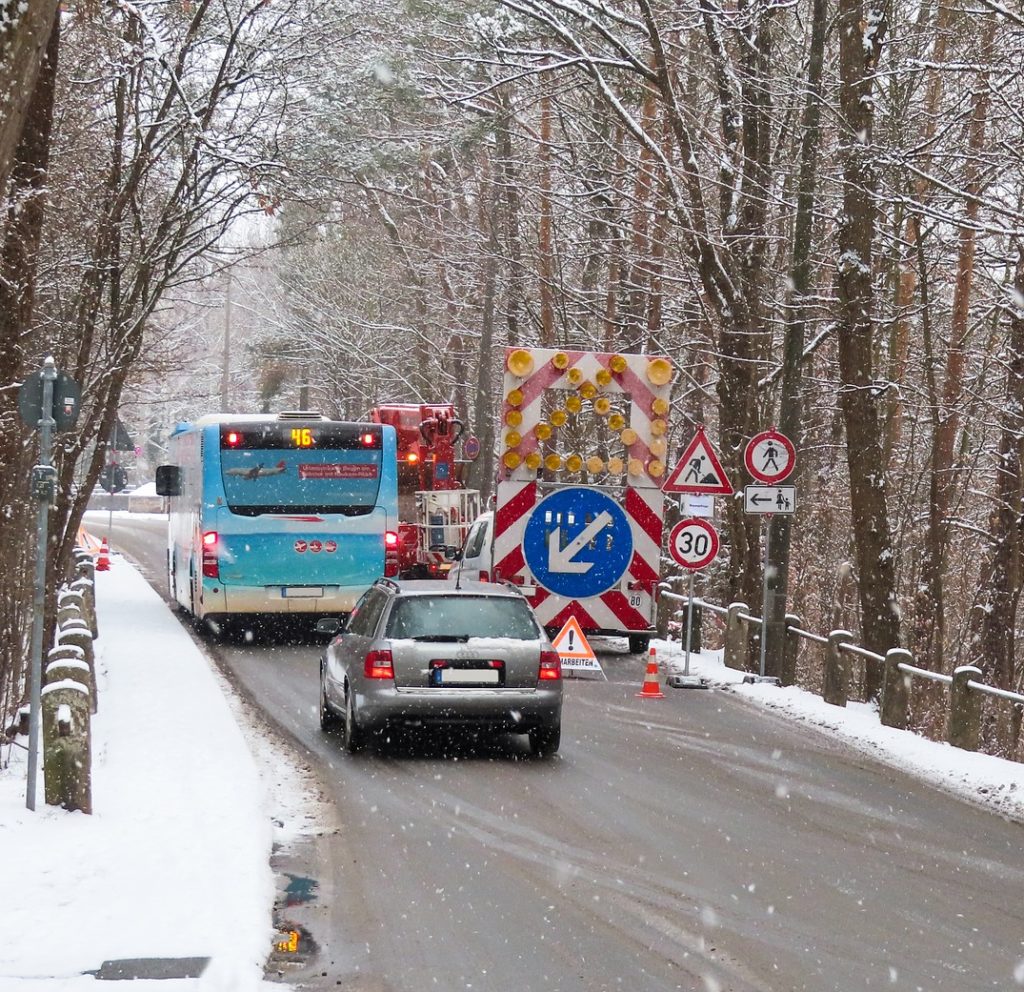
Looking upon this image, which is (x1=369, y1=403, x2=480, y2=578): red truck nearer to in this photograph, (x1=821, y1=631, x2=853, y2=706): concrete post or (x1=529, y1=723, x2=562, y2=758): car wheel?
(x1=821, y1=631, x2=853, y2=706): concrete post

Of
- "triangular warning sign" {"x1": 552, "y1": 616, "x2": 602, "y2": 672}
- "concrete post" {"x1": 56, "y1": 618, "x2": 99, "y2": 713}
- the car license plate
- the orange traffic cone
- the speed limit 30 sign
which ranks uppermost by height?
the speed limit 30 sign

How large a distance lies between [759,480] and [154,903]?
12787 millimetres

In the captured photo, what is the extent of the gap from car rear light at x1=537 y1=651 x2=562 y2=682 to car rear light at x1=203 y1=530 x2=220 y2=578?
10300 millimetres

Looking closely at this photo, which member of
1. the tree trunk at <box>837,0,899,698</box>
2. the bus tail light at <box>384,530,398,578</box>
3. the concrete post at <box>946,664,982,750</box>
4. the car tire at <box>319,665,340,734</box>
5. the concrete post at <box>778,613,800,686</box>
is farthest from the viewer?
the bus tail light at <box>384,530,398,578</box>

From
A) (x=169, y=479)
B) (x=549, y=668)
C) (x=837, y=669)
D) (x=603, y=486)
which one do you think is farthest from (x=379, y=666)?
(x=169, y=479)

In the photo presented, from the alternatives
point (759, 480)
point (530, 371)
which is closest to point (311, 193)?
point (530, 371)

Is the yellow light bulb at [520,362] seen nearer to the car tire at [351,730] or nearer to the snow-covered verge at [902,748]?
the snow-covered verge at [902,748]

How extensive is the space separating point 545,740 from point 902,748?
3.33 metres

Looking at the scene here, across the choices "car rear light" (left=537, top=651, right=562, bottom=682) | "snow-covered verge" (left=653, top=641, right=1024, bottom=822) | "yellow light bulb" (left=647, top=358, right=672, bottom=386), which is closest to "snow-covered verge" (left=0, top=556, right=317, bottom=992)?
"car rear light" (left=537, top=651, right=562, bottom=682)

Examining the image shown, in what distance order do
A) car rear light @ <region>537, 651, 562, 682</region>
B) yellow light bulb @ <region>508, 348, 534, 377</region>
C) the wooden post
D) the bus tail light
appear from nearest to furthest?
car rear light @ <region>537, 651, 562, 682</region> → the wooden post → yellow light bulb @ <region>508, 348, 534, 377</region> → the bus tail light

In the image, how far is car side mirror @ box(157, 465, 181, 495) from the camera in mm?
27188

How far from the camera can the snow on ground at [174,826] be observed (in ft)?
24.3

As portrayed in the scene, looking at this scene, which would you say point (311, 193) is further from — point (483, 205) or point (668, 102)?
point (483, 205)

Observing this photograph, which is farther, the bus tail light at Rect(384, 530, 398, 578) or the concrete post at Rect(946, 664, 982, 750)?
the bus tail light at Rect(384, 530, 398, 578)
